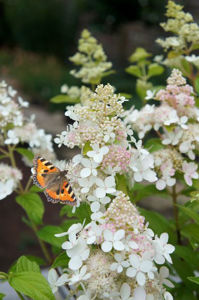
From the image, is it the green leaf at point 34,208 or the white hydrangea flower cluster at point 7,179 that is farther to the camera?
the green leaf at point 34,208

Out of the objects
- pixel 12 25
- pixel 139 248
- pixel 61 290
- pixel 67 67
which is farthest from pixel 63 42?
pixel 139 248

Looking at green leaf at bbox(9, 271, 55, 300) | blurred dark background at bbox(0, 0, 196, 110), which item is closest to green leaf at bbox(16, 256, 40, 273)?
green leaf at bbox(9, 271, 55, 300)

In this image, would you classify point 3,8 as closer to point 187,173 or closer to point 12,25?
point 12,25

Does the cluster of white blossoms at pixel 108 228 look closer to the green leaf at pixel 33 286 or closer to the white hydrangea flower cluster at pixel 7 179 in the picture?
the green leaf at pixel 33 286

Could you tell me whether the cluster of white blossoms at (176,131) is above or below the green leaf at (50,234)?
above

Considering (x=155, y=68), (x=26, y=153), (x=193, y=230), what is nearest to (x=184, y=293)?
(x=193, y=230)

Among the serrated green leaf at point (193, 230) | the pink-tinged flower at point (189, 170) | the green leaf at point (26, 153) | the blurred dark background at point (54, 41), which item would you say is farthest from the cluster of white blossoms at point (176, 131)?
the blurred dark background at point (54, 41)

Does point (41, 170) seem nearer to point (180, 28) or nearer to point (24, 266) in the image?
point (24, 266)

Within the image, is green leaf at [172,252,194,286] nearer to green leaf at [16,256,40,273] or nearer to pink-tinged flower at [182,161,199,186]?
pink-tinged flower at [182,161,199,186]

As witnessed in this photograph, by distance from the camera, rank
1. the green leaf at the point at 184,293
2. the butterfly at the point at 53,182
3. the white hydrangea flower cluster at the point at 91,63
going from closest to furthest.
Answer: the butterfly at the point at 53,182 < the green leaf at the point at 184,293 < the white hydrangea flower cluster at the point at 91,63
